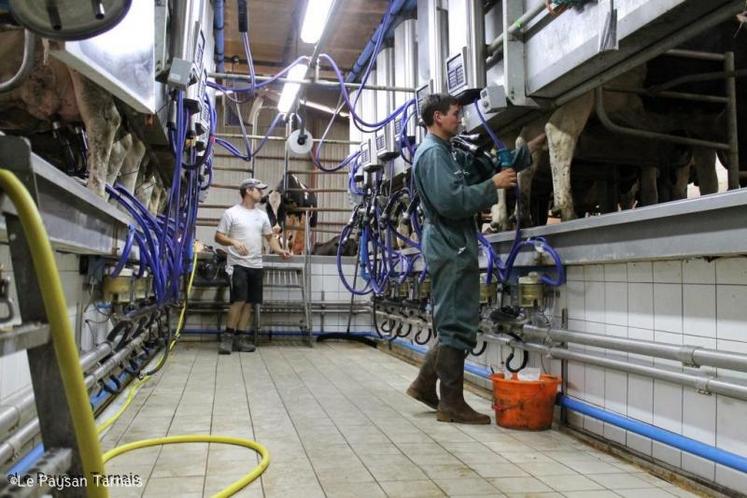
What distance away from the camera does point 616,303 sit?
237 centimetres

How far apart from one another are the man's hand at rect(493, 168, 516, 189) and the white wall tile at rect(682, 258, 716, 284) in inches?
33.2

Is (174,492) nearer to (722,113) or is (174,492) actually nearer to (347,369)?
(347,369)

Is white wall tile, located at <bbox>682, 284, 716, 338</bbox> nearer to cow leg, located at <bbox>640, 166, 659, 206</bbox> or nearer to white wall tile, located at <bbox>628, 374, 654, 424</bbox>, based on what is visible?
white wall tile, located at <bbox>628, 374, 654, 424</bbox>

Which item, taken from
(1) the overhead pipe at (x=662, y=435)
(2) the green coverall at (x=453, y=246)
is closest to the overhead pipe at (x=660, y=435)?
(1) the overhead pipe at (x=662, y=435)

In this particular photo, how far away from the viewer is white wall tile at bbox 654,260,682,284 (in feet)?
6.72

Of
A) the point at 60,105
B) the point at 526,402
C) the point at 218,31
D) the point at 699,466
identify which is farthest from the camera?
the point at 218,31

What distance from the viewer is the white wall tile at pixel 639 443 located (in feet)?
6.95

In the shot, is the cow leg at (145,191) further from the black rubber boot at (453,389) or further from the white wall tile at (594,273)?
the white wall tile at (594,273)

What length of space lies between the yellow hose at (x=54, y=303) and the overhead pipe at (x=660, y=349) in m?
1.66

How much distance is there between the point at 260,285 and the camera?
5246 mm

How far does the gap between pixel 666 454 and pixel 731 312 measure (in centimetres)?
Answer: 57

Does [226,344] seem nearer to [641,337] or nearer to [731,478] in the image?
[641,337]

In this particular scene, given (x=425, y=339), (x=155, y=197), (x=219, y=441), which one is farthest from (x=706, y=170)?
(x=155, y=197)

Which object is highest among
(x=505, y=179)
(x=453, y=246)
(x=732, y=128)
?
(x=732, y=128)
